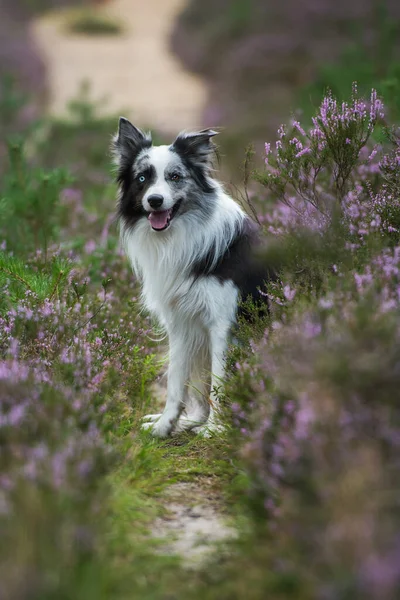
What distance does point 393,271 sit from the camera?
3.54 metres

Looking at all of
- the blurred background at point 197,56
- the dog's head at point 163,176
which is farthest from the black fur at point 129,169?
the blurred background at point 197,56

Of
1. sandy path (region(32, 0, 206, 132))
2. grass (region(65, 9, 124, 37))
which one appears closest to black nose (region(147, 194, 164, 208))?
sandy path (region(32, 0, 206, 132))

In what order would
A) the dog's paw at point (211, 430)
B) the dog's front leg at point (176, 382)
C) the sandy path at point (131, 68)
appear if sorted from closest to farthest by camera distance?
the dog's paw at point (211, 430), the dog's front leg at point (176, 382), the sandy path at point (131, 68)

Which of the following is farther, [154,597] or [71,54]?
[71,54]

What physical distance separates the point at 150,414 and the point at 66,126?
27.1 feet

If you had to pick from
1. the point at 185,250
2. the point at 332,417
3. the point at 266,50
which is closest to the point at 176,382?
the point at 185,250

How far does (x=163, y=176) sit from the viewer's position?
4906 mm

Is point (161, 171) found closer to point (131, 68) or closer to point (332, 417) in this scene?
point (332, 417)

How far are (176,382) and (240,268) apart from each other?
0.87m

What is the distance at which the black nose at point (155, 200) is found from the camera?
15.7ft

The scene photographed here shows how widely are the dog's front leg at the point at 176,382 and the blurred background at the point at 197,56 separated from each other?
32.4 ft

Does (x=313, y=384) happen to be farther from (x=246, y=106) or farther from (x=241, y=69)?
(x=241, y=69)

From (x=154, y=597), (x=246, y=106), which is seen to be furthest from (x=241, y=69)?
(x=154, y=597)

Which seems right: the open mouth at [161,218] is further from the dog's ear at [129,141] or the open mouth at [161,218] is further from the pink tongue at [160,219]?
the dog's ear at [129,141]
